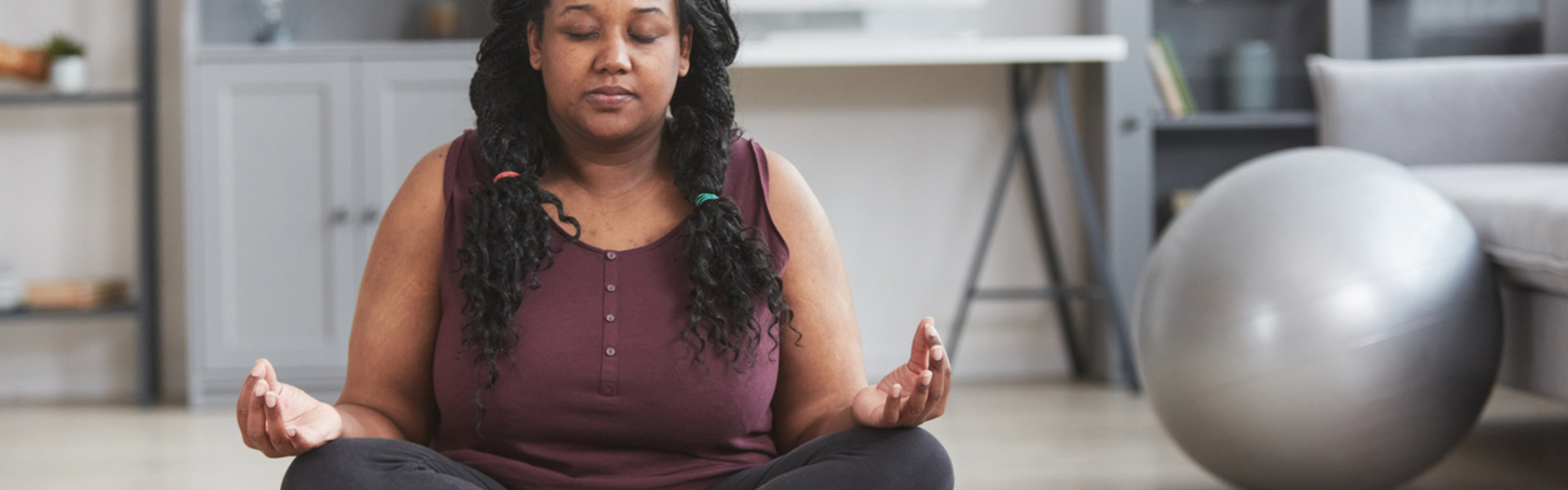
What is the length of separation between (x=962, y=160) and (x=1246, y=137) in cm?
91

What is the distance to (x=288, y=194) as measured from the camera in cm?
298

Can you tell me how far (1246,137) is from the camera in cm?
347

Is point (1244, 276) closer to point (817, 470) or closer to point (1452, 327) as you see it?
point (1452, 327)

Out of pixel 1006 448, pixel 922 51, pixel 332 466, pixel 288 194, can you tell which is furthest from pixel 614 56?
pixel 288 194

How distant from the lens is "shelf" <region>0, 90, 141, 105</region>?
3.06 metres

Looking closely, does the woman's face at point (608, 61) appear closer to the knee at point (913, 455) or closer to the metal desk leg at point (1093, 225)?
the knee at point (913, 455)

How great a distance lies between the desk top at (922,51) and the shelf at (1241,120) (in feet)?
1.23

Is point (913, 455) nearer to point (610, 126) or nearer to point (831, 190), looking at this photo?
point (610, 126)

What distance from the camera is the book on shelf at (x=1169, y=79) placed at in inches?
126

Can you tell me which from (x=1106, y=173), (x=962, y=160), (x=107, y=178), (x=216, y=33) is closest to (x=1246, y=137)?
(x=1106, y=173)

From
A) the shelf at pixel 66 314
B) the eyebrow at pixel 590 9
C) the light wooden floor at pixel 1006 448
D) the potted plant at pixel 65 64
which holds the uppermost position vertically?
the potted plant at pixel 65 64

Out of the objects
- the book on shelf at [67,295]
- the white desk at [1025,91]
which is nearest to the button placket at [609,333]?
the white desk at [1025,91]

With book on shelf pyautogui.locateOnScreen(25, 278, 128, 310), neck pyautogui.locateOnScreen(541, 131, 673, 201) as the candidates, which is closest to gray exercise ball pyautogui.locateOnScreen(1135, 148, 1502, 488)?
neck pyautogui.locateOnScreen(541, 131, 673, 201)

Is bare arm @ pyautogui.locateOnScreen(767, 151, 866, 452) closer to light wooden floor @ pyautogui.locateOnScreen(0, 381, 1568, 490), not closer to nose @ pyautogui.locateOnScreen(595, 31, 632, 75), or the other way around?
nose @ pyautogui.locateOnScreen(595, 31, 632, 75)
